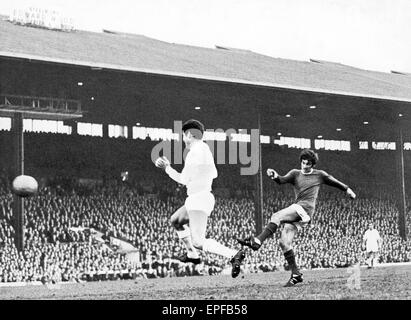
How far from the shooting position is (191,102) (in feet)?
79.9

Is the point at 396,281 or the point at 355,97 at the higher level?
the point at 355,97

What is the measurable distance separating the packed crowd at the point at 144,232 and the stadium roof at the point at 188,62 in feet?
10.5

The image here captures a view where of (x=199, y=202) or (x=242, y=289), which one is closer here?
(x=199, y=202)

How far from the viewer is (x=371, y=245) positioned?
21812mm

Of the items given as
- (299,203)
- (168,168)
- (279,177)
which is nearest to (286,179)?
(279,177)

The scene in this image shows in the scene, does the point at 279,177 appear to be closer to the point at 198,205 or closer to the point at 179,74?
the point at 198,205

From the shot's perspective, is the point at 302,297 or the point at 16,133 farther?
the point at 16,133

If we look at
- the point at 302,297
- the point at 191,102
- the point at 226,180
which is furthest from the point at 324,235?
the point at 302,297

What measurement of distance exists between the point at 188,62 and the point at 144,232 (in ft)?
15.3

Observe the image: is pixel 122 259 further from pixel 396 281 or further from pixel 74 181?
pixel 396 281

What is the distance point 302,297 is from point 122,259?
8.54 meters

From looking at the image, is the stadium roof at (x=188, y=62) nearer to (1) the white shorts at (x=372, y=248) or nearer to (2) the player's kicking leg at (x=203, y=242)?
(1) the white shorts at (x=372, y=248)

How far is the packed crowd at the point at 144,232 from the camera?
837 inches

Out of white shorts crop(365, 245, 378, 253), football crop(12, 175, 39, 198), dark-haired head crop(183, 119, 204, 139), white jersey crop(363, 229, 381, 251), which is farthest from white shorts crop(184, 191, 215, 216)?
white jersey crop(363, 229, 381, 251)
